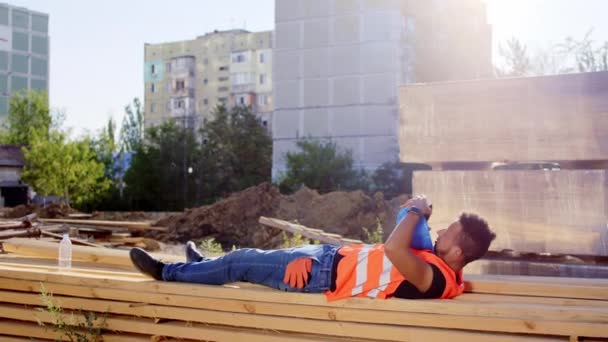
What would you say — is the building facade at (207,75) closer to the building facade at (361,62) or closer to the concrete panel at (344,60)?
the building facade at (361,62)

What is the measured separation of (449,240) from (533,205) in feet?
5.41

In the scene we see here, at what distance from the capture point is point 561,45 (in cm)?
2802

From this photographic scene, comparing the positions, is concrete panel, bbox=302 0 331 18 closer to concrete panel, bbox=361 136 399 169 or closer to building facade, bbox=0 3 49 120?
concrete panel, bbox=361 136 399 169

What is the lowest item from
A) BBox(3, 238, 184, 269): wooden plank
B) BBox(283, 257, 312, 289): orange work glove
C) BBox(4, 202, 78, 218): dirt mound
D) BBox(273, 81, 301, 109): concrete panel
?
BBox(4, 202, 78, 218): dirt mound

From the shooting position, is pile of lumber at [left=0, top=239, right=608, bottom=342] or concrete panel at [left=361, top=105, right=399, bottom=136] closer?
pile of lumber at [left=0, top=239, right=608, bottom=342]

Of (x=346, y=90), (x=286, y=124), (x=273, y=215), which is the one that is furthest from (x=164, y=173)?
(x=273, y=215)

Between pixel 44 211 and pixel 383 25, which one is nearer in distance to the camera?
pixel 44 211

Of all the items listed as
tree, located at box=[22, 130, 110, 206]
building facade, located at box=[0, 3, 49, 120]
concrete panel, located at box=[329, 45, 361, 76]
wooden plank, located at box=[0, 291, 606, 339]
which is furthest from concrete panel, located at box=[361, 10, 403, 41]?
wooden plank, located at box=[0, 291, 606, 339]

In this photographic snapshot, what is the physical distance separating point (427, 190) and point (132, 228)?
1136 cm


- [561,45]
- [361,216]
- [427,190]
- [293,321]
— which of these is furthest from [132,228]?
[561,45]

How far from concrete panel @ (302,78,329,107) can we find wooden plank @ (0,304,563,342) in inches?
1464

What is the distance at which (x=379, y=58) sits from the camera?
39812 mm

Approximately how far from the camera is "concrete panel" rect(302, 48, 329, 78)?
136 ft

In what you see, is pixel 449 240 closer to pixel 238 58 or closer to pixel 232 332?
pixel 232 332
